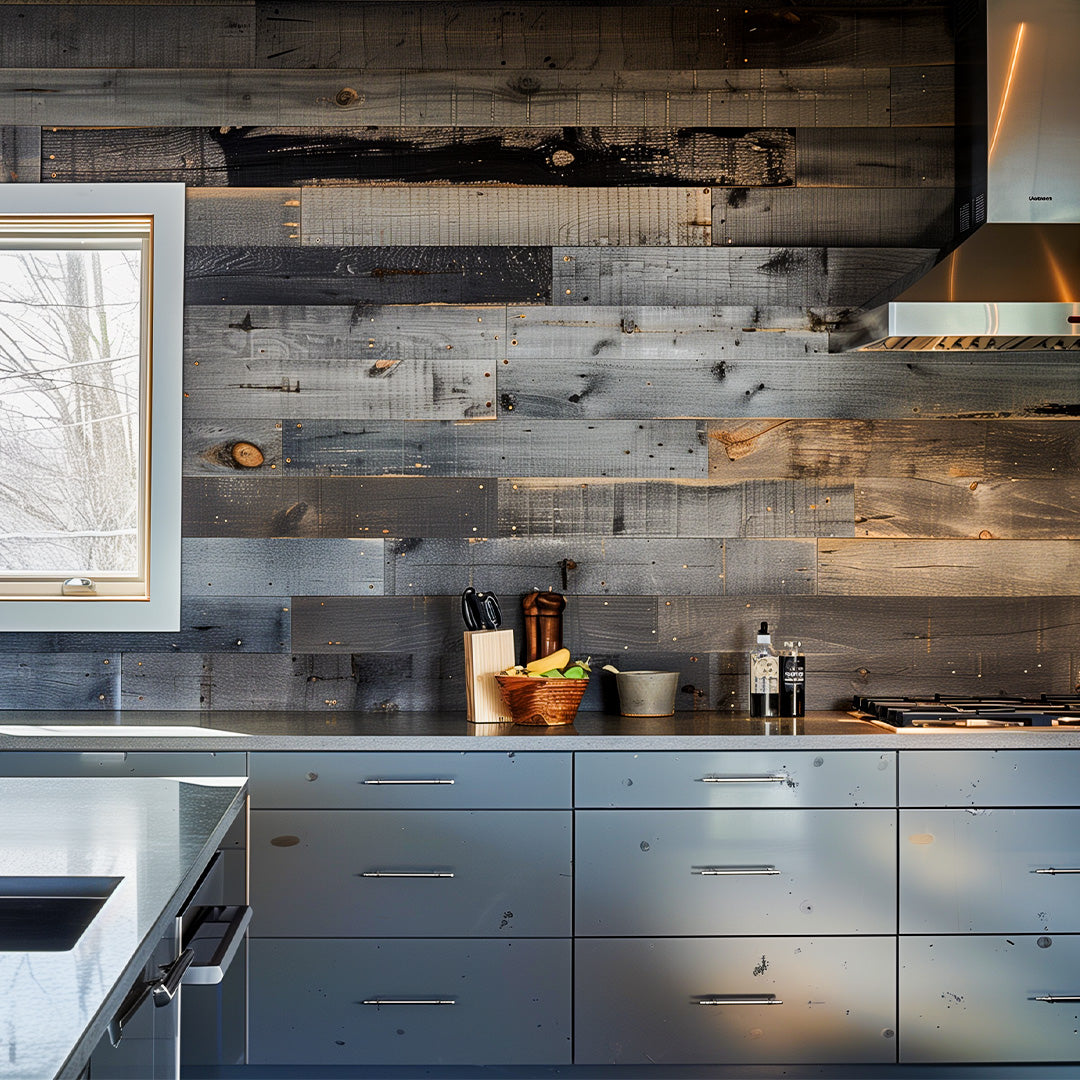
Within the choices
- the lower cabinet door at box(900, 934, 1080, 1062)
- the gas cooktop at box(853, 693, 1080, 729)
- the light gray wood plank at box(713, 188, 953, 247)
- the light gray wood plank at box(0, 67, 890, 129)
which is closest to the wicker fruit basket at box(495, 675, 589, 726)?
the gas cooktop at box(853, 693, 1080, 729)

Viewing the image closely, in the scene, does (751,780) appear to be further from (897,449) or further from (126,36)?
(126,36)

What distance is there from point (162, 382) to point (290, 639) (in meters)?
0.79

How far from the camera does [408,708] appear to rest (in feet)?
9.32

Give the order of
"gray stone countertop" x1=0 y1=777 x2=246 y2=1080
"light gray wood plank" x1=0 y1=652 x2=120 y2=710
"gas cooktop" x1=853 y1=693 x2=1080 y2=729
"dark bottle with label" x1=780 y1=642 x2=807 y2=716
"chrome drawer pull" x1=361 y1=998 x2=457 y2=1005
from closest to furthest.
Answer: "gray stone countertop" x1=0 y1=777 x2=246 y2=1080 → "chrome drawer pull" x1=361 y1=998 x2=457 y2=1005 → "gas cooktop" x1=853 y1=693 x2=1080 y2=729 → "dark bottle with label" x1=780 y1=642 x2=807 y2=716 → "light gray wood plank" x1=0 y1=652 x2=120 y2=710

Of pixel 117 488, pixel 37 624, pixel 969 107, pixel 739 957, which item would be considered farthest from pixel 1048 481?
pixel 37 624

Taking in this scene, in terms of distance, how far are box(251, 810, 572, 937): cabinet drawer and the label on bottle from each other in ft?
2.16

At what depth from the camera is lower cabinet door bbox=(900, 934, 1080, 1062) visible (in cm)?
233

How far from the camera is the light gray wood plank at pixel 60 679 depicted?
282 cm

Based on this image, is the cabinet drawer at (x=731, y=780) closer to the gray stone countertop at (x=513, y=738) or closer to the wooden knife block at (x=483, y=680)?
the gray stone countertop at (x=513, y=738)

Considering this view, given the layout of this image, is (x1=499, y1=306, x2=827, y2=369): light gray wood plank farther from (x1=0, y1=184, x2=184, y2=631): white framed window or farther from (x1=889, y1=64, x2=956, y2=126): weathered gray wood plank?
(x1=0, y1=184, x2=184, y2=631): white framed window

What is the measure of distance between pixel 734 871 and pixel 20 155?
2.68m

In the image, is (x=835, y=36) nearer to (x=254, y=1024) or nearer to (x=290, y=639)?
(x=290, y=639)

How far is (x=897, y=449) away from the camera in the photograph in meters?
2.87

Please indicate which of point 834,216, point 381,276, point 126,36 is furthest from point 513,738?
point 126,36
